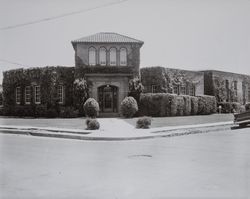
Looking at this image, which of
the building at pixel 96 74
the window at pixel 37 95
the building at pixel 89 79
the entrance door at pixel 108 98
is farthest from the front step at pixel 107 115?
the window at pixel 37 95

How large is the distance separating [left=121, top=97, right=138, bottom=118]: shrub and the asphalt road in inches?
630

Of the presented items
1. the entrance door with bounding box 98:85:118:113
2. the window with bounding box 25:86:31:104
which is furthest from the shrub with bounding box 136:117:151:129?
the window with bounding box 25:86:31:104

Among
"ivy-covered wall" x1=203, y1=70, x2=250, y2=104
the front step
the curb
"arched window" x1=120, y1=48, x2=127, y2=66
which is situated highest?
"arched window" x1=120, y1=48, x2=127, y2=66

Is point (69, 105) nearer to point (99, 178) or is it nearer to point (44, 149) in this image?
point (44, 149)

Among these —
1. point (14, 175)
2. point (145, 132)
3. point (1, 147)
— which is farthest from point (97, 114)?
point (14, 175)

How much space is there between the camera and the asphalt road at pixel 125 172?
6.32m

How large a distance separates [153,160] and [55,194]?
169 inches

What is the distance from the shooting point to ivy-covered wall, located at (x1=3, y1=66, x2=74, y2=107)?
1249 inches

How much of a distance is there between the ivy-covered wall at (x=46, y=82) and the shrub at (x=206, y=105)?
13077 millimetres

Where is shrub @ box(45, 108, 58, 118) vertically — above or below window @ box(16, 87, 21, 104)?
below

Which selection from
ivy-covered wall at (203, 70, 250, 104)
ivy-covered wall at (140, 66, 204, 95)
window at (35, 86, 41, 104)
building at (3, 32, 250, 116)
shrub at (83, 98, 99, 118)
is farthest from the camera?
ivy-covered wall at (203, 70, 250, 104)

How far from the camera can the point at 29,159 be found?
10141 mm

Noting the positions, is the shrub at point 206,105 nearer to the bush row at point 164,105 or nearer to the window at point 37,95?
the bush row at point 164,105

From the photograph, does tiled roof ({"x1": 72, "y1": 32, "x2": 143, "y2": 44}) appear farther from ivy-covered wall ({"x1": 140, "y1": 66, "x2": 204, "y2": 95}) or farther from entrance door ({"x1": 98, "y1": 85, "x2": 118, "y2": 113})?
entrance door ({"x1": 98, "y1": 85, "x2": 118, "y2": 113})
